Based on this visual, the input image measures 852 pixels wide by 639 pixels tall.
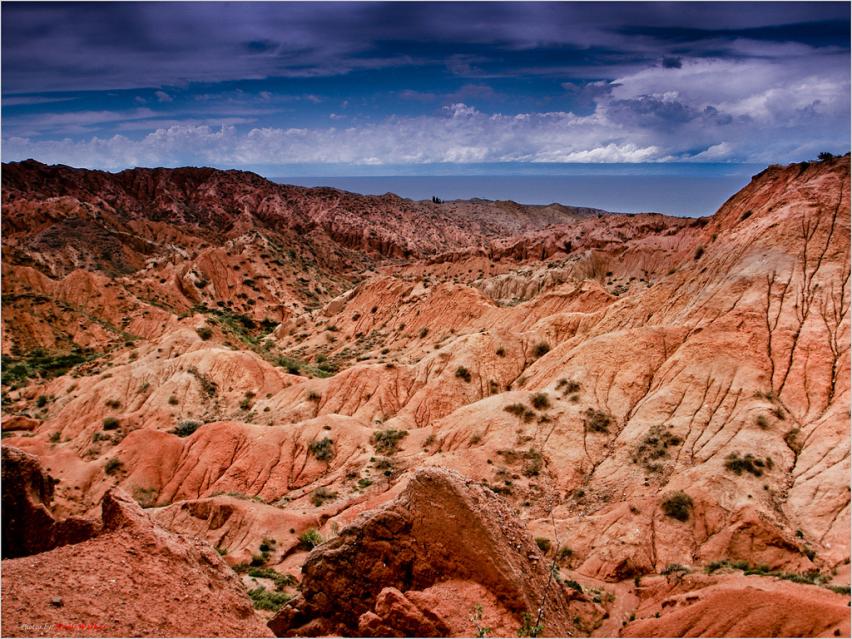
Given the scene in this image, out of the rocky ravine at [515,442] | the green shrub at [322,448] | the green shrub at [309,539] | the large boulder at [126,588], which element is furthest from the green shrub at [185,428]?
the large boulder at [126,588]

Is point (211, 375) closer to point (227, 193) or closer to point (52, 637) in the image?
point (52, 637)

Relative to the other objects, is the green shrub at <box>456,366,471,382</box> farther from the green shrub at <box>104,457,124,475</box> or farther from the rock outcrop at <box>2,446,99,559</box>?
the rock outcrop at <box>2,446,99,559</box>

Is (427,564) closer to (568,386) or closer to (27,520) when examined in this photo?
(27,520)

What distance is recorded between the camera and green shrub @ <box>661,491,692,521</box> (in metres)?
26.9

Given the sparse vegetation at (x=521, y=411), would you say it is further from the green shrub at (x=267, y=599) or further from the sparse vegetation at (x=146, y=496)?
the sparse vegetation at (x=146, y=496)

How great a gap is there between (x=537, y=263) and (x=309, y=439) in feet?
242

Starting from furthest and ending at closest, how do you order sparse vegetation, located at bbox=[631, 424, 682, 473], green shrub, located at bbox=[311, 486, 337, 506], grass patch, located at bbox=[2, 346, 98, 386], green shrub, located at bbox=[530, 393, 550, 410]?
1. grass patch, located at bbox=[2, 346, 98, 386]
2. green shrub, located at bbox=[530, 393, 550, 410]
3. green shrub, located at bbox=[311, 486, 337, 506]
4. sparse vegetation, located at bbox=[631, 424, 682, 473]

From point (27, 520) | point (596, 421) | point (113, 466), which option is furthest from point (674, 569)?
point (113, 466)

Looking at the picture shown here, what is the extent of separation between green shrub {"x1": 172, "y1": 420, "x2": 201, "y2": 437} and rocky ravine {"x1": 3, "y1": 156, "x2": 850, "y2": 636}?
201 mm

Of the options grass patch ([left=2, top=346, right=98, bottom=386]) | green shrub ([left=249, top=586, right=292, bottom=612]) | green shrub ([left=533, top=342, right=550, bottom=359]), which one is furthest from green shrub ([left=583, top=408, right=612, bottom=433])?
grass patch ([left=2, top=346, right=98, bottom=386])

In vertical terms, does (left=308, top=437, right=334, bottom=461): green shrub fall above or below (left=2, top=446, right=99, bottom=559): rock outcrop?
below

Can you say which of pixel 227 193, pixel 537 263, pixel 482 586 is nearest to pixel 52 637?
pixel 482 586

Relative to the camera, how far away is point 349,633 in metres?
14.8

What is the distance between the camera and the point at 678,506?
27.2m
